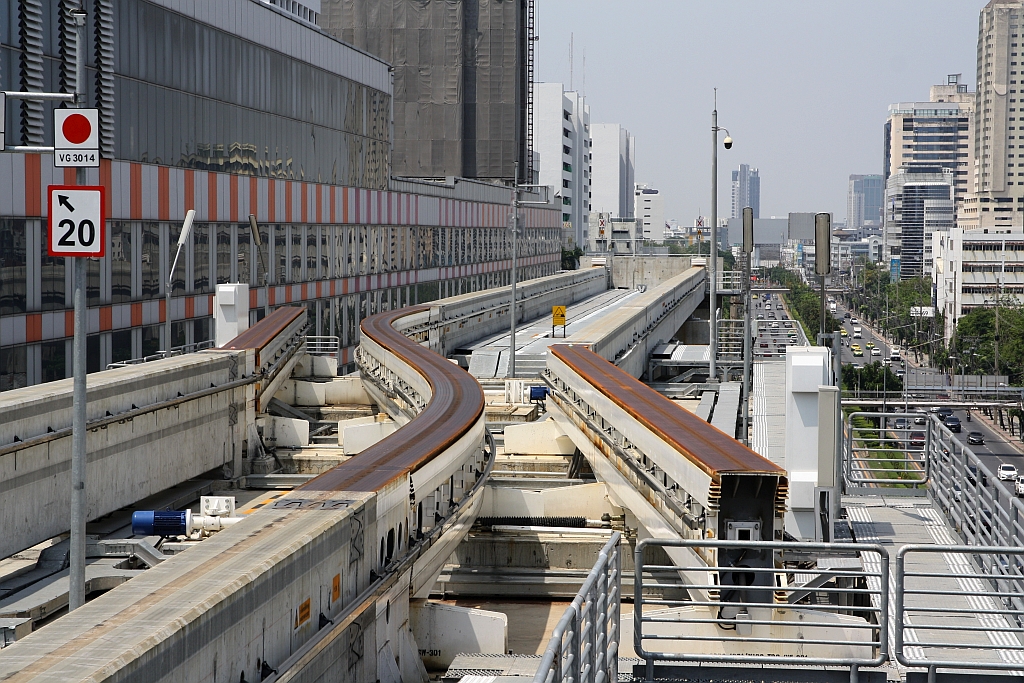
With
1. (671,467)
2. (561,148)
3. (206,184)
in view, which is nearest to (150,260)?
(206,184)

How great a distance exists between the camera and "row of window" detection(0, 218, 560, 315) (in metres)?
26.2

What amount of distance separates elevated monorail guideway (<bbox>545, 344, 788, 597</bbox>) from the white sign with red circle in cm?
682

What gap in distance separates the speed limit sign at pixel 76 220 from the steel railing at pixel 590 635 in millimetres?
5759

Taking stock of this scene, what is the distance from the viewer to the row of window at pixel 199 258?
2619 cm

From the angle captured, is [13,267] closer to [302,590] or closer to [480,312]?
[302,590]

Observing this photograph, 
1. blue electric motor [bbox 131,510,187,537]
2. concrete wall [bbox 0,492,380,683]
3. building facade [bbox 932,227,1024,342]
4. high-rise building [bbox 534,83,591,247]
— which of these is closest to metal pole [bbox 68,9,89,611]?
concrete wall [bbox 0,492,380,683]

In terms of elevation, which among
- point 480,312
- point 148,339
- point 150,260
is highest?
point 150,260

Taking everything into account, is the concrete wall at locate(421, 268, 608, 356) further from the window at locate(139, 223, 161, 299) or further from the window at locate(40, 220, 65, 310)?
the window at locate(40, 220, 65, 310)

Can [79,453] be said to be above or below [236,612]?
above

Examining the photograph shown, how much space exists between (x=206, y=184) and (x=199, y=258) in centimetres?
229

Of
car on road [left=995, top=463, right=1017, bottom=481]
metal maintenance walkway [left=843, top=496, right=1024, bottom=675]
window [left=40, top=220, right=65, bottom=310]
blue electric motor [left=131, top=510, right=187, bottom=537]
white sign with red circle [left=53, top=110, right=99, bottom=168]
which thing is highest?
white sign with red circle [left=53, top=110, right=99, bottom=168]

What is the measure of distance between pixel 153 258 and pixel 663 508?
20204 mm

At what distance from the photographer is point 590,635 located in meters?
6.89

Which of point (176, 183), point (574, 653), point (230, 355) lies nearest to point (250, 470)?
point (230, 355)
